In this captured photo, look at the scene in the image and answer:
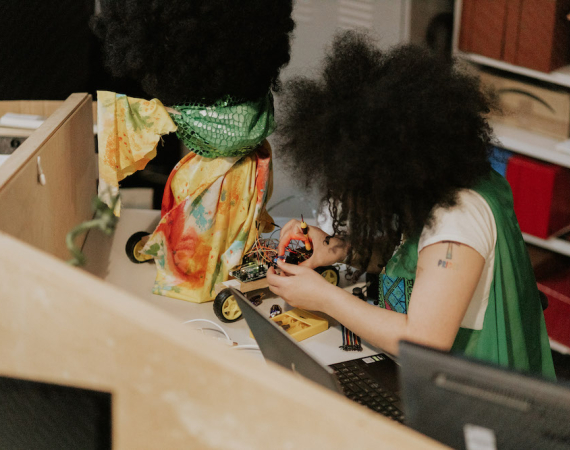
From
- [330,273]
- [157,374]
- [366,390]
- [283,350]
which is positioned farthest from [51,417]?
[330,273]

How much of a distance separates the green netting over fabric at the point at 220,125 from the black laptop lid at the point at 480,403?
716 millimetres

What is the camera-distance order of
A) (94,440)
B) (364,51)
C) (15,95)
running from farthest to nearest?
(15,95), (364,51), (94,440)

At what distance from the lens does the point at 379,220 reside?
0.94 m

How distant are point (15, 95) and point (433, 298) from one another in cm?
134

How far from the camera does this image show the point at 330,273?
50.3 inches

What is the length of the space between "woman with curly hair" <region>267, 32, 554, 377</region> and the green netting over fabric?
0.66 ft

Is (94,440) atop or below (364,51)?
below

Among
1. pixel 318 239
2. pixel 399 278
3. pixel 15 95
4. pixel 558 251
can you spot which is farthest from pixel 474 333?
pixel 15 95

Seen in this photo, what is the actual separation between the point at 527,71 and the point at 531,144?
224mm

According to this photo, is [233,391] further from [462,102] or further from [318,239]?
[318,239]

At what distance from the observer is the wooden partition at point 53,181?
901mm

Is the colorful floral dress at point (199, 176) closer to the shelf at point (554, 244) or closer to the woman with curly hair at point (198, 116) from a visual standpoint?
the woman with curly hair at point (198, 116)

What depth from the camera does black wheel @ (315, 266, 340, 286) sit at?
1256mm

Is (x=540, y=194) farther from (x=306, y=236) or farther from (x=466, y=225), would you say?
(x=466, y=225)
